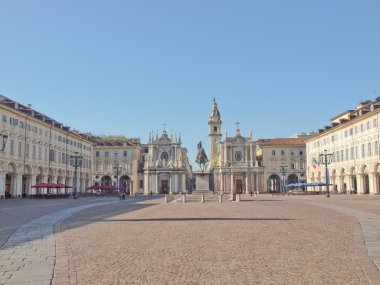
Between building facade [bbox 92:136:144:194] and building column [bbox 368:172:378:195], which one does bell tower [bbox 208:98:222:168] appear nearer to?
building facade [bbox 92:136:144:194]

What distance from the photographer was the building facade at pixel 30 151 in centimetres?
5988

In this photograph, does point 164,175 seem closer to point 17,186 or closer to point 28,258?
point 17,186

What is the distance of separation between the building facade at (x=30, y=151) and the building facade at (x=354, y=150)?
157ft

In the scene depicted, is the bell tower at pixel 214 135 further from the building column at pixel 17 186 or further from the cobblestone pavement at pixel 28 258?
the cobblestone pavement at pixel 28 258

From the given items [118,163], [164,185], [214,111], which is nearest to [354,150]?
[164,185]

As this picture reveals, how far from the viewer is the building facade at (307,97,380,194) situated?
2505 inches

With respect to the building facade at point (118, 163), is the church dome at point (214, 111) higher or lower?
higher

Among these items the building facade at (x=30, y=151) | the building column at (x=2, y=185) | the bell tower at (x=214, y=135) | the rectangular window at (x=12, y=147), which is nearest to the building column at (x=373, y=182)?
the building facade at (x=30, y=151)

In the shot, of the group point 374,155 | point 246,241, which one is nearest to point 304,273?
point 246,241

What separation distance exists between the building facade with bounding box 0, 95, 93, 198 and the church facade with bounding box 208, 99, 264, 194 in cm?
4325

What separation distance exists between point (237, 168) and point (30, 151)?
2409 inches

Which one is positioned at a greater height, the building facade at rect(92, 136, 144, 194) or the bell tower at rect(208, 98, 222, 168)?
the bell tower at rect(208, 98, 222, 168)

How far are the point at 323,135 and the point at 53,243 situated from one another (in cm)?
8139

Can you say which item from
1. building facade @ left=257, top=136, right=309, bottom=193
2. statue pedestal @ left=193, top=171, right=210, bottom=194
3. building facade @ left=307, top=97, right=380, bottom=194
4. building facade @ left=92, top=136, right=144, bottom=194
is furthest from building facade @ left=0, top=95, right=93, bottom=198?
building facade @ left=257, top=136, right=309, bottom=193
